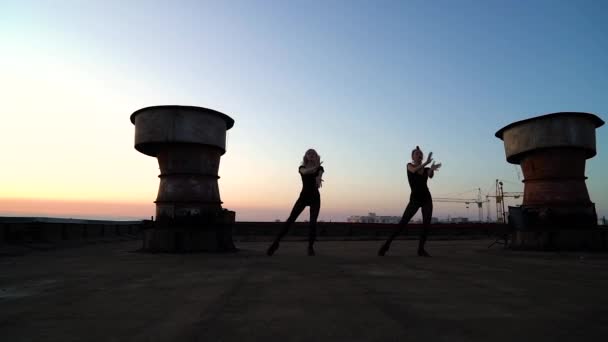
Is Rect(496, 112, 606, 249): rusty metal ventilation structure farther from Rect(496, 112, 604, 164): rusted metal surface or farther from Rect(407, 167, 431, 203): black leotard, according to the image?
Rect(407, 167, 431, 203): black leotard

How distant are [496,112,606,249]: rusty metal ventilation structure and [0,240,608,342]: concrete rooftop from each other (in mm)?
5441

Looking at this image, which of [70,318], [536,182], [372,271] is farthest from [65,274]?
[536,182]

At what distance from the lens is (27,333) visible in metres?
2.26

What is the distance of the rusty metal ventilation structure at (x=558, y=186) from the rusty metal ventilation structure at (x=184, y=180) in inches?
328

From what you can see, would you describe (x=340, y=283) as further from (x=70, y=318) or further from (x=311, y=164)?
(x=311, y=164)

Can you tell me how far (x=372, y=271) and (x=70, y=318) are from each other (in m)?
3.64

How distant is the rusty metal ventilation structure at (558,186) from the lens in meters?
9.36

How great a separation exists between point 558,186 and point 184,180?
10.1 m

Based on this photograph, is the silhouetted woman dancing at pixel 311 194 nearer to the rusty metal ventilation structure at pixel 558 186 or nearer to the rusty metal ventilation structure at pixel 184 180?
the rusty metal ventilation structure at pixel 184 180

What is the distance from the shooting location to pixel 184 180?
9219mm

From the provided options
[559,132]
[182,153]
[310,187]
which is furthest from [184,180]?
[559,132]

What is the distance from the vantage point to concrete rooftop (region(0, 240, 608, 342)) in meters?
2.23

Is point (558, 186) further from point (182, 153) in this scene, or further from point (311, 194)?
point (182, 153)

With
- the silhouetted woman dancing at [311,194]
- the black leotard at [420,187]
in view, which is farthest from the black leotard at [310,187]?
the black leotard at [420,187]
